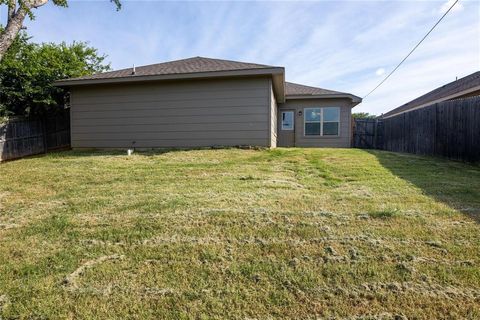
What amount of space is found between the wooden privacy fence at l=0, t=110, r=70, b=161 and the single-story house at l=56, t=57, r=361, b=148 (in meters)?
Answer: 2.11

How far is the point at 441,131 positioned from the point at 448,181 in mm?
4917

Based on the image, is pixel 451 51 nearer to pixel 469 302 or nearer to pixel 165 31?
pixel 165 31

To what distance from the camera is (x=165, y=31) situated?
36.4 feet

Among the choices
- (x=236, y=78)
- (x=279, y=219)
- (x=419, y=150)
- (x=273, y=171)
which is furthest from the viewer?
(x=419, y=150)

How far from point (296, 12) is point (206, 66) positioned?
3660 millimetres

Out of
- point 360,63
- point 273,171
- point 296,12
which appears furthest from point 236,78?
point 360,63

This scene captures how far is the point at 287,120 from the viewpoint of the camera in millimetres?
14312

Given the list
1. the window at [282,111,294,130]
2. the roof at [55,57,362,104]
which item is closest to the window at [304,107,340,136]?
the window at [282,111,294,130]

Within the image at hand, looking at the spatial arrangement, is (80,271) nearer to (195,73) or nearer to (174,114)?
(195,73)

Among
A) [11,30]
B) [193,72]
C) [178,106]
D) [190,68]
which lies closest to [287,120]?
A: [190,68]

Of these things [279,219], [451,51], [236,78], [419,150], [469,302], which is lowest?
[469,302]

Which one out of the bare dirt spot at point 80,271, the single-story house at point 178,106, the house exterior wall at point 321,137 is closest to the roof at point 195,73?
the single-story house at point 178,106

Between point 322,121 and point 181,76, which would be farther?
point 322,121

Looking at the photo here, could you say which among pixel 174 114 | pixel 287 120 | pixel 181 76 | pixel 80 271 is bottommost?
pixel 80 271
